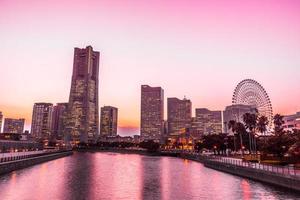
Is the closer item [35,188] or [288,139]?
[35,188]

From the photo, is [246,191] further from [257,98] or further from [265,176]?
[257,98]

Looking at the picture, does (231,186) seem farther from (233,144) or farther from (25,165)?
(233,144)

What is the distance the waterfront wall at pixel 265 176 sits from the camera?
158 feet

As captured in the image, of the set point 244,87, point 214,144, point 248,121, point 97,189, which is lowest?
point 97,189

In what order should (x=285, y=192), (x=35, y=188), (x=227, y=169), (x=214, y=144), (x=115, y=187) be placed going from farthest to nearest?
(x=214, y=144)
(x=227, y=169)
(x=115, y=187)
(x=35, y=188)
(x=285, y=192)

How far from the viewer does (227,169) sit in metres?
86.3

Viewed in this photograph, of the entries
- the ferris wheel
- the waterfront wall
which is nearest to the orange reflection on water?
the waterfront wall

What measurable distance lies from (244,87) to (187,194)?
10275cm

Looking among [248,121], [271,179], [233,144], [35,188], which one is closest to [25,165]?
[35,188]

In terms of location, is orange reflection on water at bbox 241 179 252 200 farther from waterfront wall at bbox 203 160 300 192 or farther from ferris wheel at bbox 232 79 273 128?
ferris wheel at bbox 232 79 273 128

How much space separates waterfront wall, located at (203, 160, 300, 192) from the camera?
48309mm

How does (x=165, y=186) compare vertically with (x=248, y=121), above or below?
below

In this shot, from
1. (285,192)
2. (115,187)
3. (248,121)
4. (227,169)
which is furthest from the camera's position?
(248,121)

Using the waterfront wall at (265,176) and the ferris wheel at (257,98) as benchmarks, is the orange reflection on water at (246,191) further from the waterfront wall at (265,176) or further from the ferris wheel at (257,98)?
the ferris wheel at (257,98)
